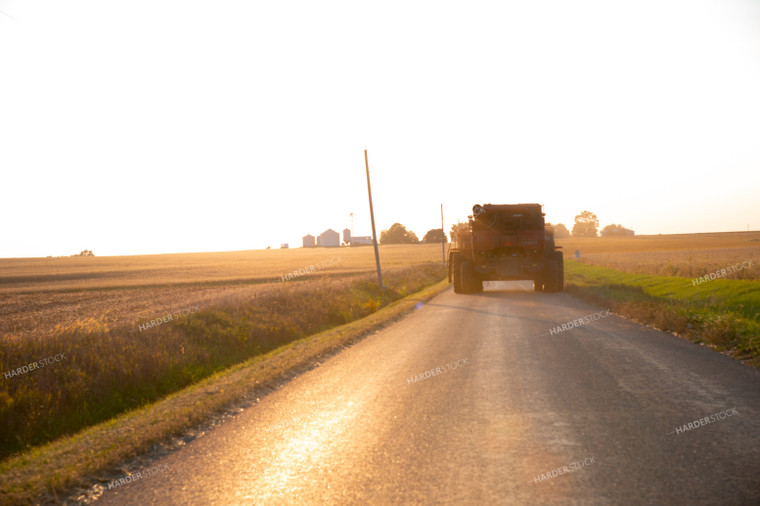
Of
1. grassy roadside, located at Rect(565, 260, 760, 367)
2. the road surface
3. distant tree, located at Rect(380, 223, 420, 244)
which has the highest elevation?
distant tree, located at Rect(380, 223, 420, 244)

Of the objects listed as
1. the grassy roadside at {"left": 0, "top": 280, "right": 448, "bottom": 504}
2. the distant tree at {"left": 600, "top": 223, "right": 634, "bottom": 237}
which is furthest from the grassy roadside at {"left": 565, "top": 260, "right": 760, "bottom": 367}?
the distant tree at {"left": 600, "top": 223, "right": 634, "bottom": 237}

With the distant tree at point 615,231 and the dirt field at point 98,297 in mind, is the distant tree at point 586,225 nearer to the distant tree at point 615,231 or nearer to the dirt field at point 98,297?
the distant tree at point 615,231

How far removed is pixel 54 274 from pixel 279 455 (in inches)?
2303

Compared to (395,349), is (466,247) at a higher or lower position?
higher

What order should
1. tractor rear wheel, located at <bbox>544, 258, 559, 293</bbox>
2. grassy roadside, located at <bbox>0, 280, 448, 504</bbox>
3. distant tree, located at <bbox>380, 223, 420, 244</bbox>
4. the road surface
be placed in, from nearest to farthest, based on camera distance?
the road surface → grassy roadside, located at <bbox>0, 280, 448, 504</bbox> → tractor rear wheel, located at <bbox>544, 258, 559, 293</bbox> → distant tree, located at <bbox>380, 223, 420, 244</bbox>

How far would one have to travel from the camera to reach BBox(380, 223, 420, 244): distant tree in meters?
155

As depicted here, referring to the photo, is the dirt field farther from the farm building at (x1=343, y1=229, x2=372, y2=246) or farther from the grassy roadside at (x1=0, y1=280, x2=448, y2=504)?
the farm building at (x1=343, y1=229, x2=372, y2=246)

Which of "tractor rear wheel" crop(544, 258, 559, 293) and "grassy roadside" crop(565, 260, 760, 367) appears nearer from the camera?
"grassy roadside" crop(565, 260, 760, 367)

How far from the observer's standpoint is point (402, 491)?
405 centimetres

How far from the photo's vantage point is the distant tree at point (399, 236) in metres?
155

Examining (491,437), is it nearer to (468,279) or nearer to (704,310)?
(704,310)

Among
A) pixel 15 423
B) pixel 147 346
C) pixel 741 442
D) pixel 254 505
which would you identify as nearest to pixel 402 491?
pixel 254 505

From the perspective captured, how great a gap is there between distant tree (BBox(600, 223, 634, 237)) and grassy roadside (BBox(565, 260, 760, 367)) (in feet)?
593

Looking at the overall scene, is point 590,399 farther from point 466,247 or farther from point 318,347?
point 466,247
